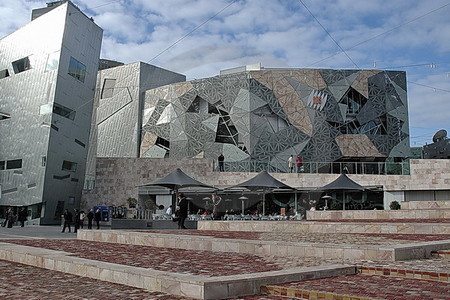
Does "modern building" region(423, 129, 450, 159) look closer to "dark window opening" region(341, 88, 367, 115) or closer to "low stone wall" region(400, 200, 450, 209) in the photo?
"dark window opening" region(341, 88, 367, 115)

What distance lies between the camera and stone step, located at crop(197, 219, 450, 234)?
11.4m

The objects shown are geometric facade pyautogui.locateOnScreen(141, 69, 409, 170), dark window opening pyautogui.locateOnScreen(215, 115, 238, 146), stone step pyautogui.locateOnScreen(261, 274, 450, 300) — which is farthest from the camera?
dark window opening pyautogui.locateOnScreen(215, 115, 238, 146)

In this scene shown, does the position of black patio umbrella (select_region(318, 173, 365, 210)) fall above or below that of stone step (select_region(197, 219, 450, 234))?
above

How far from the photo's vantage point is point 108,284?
6.45 metres

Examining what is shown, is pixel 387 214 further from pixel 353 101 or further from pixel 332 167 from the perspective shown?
pixel 353 101

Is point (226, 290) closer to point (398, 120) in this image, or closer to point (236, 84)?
point (236, 84)

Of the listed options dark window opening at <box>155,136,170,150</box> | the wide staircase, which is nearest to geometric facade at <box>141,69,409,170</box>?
dark window opening at <box>155,136,170,150</box>

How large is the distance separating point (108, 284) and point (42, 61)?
30.4m

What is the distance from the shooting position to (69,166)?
3469 centimetres

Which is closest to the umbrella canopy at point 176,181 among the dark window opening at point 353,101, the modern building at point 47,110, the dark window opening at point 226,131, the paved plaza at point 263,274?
the modern building at point 47,110

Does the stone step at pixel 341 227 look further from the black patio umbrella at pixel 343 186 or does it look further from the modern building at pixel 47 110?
the modern building at pixel 47 110

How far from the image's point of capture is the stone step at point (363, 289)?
475 cm

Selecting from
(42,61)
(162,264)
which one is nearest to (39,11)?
(42,61)

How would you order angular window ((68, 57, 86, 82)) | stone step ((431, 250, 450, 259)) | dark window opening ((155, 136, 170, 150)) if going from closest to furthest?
stone step ((431, 250, 450, 259)) < angular window ((68, 57, 86, 82)) < dark window opening ((155, 136, 170, 150))
